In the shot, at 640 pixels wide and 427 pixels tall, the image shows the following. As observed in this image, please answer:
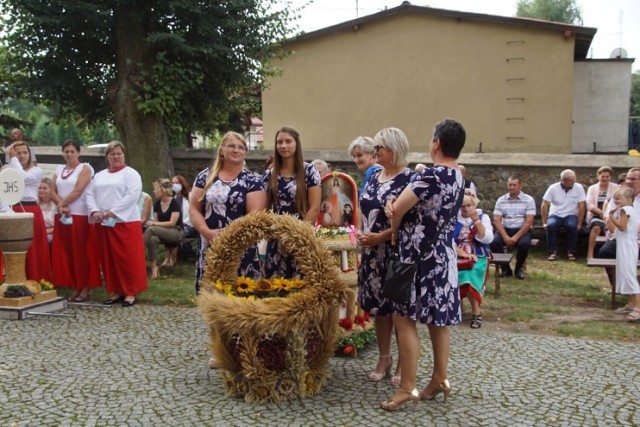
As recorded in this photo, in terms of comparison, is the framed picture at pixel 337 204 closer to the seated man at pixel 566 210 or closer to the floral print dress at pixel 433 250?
the floral print dress at pixel 433 250

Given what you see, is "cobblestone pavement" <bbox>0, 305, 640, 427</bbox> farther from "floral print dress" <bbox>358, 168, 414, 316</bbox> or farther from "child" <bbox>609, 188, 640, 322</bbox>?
"child" <bbox>609, 188, 640, 322</bbox>

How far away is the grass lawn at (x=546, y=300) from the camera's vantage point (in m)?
6.71

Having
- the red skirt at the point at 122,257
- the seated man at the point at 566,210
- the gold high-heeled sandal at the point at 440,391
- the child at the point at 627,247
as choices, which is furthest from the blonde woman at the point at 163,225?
the seated man at the point at 566,210

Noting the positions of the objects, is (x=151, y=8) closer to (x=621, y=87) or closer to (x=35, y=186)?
(x=35, y=186)

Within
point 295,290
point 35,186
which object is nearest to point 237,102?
point 35,186

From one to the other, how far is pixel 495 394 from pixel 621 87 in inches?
825

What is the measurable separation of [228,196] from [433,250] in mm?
1932

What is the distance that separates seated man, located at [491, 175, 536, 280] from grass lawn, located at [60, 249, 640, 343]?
56 cm

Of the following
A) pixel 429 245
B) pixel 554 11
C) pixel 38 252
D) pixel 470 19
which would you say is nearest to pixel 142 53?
pixel 38 252

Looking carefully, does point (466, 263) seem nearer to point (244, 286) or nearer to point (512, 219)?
point (244, 286)

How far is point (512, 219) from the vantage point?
10422mm

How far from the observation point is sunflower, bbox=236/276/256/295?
15.1 ft

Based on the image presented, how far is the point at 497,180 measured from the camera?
13016mm

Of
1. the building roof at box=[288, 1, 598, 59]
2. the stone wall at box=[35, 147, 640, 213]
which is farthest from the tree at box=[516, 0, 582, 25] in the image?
the stone wall at box=[35, 147, 640, 213]
